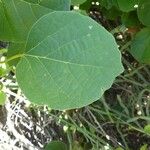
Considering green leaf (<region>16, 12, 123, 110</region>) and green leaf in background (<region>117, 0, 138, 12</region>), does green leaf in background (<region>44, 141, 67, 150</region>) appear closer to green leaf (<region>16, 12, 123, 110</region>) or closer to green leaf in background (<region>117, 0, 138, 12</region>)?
green leaf in background (<region>117, 0, 138, 12</region>)

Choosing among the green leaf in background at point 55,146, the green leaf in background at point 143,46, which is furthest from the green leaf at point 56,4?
the green leaf in background at point 55,146

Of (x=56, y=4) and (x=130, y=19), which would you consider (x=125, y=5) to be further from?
(x=56, y=4)

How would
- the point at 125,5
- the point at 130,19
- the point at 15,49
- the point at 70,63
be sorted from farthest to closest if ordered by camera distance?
the point at 130,19
the point at 125,5
the point at 15,49
the point at 70,63

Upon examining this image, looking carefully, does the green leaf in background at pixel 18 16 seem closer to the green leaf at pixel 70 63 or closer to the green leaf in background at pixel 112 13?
the green leaf at pixel 70 63

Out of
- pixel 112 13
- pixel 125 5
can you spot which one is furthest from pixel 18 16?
pixel 112 13

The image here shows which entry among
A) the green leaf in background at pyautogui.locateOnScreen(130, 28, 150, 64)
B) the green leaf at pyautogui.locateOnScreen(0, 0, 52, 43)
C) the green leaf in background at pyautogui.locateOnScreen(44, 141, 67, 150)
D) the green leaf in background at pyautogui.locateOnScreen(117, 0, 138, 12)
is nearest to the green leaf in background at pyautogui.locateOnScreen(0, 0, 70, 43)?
the green leaf at pyautogui.locateOnScreen(0, 0, 52, 43)
